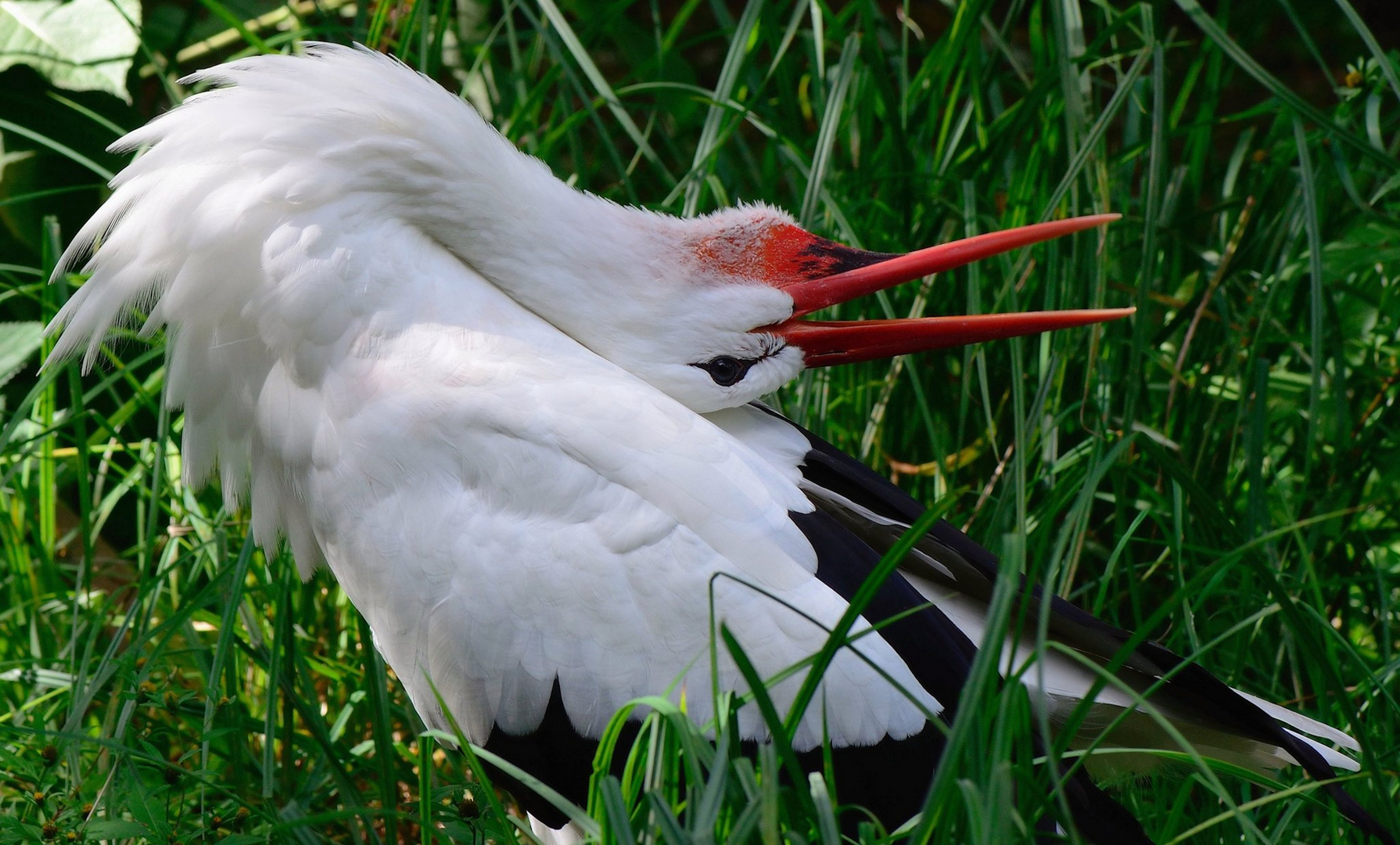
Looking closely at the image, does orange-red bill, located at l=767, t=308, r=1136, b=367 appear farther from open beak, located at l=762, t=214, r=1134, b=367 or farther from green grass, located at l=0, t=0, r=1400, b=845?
green grass, located at l=0, t=0, r=1400, b=845

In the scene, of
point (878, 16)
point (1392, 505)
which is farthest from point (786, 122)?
point (1392, 505)

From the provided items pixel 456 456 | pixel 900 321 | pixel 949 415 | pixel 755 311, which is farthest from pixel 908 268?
pixel 949 415

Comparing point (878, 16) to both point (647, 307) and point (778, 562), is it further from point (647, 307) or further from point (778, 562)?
point (778, 562)

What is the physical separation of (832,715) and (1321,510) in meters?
1.43

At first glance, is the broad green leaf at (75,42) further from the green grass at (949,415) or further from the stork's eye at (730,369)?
the stork's eye at (730,369)

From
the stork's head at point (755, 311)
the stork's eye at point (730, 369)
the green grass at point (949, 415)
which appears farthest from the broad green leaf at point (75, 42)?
the stork's eye at point (730, 369)

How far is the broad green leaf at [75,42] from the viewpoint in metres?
2.87

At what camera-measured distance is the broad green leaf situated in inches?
113

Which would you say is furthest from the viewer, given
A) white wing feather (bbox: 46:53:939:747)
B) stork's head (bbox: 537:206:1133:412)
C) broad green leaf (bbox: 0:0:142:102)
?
broad green leaf (bbox: 0:0:142:102)

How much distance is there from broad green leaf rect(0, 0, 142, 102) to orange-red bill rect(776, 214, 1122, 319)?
1.88 meters

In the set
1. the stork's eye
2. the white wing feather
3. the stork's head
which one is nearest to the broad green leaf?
the white wing feather

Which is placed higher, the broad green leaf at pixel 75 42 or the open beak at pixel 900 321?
the broad green leaf at pixel 75 42

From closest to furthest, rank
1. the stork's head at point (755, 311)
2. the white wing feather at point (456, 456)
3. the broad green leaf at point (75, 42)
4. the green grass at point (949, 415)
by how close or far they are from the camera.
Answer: the white wing feather at point (456, 456) → the stork's head at point (755, 311) → the green grass at point (949, 415) → the broad green leaf at point (75, 42)

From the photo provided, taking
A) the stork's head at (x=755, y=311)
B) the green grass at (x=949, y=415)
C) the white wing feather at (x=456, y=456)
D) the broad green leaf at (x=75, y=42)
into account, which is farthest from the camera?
the broad green leaf at (x=75, y=42)
